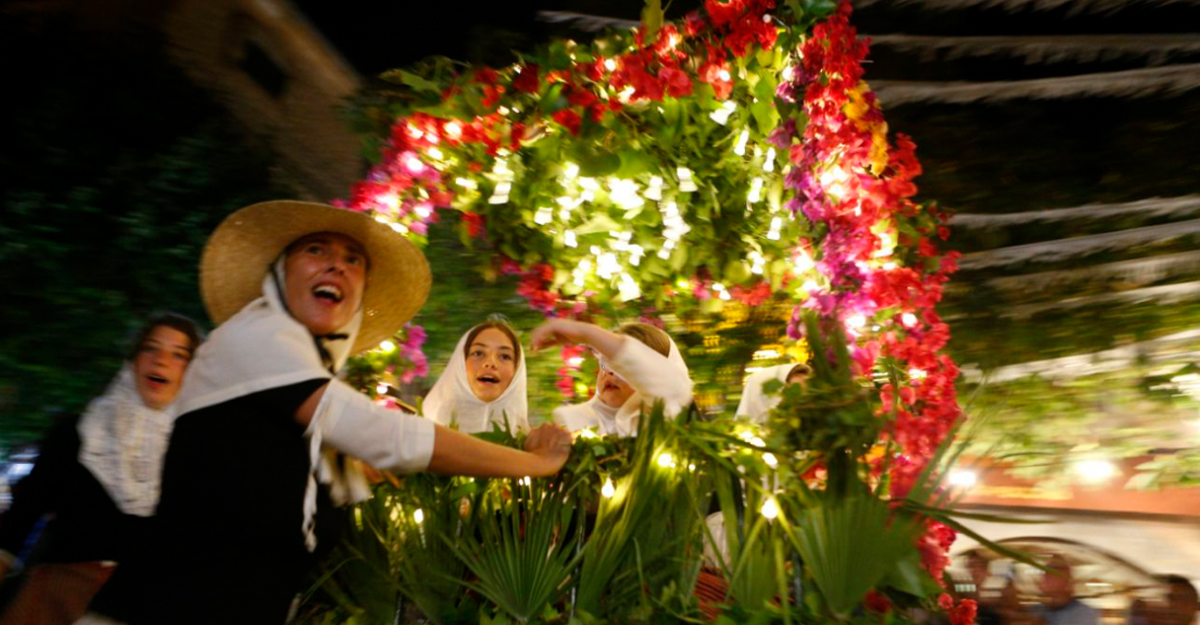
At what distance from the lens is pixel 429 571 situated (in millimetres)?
2637

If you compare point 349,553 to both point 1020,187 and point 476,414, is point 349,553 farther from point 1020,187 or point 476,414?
point 1020,187

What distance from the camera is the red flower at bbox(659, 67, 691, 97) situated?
11.1ft

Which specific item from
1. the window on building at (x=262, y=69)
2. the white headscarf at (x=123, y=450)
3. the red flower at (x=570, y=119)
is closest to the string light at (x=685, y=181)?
the red flower at (x=570, y=119)

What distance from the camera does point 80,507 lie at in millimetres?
2848

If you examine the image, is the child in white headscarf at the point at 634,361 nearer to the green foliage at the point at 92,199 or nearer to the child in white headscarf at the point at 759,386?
the child in white headscarf at the point at 759,386

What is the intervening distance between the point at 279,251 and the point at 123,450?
0.94m

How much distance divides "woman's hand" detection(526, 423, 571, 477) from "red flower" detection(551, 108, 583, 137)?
1269mm

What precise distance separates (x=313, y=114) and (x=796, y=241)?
14.4m

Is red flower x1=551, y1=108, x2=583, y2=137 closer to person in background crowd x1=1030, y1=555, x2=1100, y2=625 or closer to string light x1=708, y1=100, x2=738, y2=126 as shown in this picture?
string light x1=708, y1=100, x2=738, y2=126

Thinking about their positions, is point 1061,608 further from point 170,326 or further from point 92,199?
point 92,199

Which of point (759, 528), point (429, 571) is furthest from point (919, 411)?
point (429, 571)

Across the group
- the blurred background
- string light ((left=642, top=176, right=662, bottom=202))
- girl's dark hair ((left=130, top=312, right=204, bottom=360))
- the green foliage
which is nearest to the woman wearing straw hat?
girl's dark hair ((left=130, top=312, right=204, bottom=360))

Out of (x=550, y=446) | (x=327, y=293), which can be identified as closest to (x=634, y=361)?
(x=550, y=446)

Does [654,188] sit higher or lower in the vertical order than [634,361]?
higher
